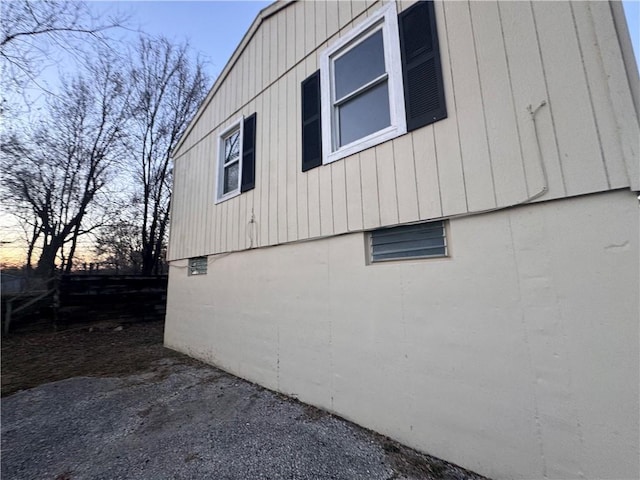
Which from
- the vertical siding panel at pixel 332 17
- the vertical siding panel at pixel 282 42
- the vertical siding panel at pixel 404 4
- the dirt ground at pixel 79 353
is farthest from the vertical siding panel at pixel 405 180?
the dirt ground at pixel 79 353

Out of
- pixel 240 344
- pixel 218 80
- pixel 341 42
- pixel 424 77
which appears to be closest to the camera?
pixel 424 77

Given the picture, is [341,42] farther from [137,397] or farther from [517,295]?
[137,397]

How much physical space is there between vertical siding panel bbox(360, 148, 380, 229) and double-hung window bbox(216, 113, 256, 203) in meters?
1.99

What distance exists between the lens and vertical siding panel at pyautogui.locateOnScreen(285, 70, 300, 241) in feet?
10.8

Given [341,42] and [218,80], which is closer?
[341,42]

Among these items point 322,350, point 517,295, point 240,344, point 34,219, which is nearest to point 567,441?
point 517,295

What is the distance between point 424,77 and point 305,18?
2263mm

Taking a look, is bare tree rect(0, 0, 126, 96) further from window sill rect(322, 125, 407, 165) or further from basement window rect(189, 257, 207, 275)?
window sill rect(322, 125, 407, 165)

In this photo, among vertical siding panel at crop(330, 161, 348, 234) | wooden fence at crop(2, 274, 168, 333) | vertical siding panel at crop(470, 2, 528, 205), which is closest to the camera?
vertical siding panel at crop(470, 2, 528, 205)

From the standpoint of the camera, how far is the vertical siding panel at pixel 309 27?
3424 mm

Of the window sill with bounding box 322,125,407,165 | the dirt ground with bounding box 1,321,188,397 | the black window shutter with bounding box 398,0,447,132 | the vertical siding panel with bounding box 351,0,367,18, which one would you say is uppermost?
the vertical siding panel with bounding box 351,0,367,18

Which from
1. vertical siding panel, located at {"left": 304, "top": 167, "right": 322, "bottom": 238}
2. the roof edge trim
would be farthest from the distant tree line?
vertical siding panel, located at {"left": 304, "top": 167, "right": 322, "bottom": 238}

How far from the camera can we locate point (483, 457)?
5.94 ft

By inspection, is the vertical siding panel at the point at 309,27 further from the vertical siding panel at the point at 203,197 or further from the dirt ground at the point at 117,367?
the dirt ground at the point at 117,367
